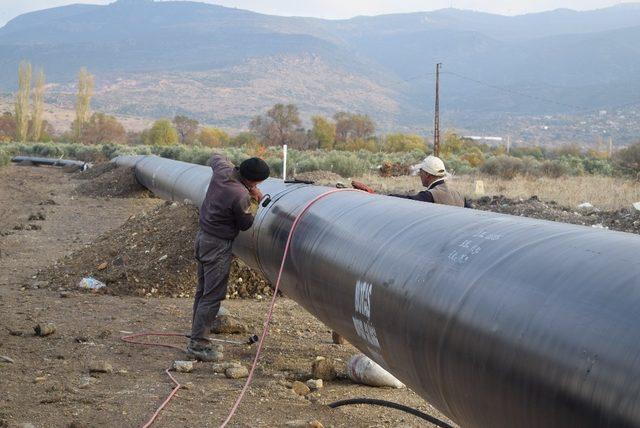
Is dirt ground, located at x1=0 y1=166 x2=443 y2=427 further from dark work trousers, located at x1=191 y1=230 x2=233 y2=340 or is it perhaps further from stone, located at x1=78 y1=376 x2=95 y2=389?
dark work trousers, located at x1=191 y1=230 x2=233 y2=340

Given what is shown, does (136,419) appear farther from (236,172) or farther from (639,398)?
(639,398)

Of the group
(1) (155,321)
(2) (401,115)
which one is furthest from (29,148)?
(2) (401,115)

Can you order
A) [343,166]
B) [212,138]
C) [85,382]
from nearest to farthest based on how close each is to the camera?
[85,382], [343,166], [212,138]

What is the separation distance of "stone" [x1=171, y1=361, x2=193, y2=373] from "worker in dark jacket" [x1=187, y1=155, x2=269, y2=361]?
0.30 meters

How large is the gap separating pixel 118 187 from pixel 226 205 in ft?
68.7

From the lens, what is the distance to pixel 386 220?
16.4ft

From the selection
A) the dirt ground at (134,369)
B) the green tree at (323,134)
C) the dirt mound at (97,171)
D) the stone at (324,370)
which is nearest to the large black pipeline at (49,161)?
the dirt mound at (97,171)

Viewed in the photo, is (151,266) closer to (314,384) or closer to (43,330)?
(43,330)

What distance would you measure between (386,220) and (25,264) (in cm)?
918

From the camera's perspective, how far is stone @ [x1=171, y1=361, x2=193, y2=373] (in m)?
6.97

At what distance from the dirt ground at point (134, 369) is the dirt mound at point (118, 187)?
14.4 m

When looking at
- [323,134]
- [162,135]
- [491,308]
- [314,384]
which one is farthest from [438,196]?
[162,135]

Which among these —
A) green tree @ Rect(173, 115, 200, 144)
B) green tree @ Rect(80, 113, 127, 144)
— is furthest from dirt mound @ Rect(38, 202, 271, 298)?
green tree @ Rect(173, 115, 200, 144)

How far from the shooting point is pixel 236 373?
269 inches
